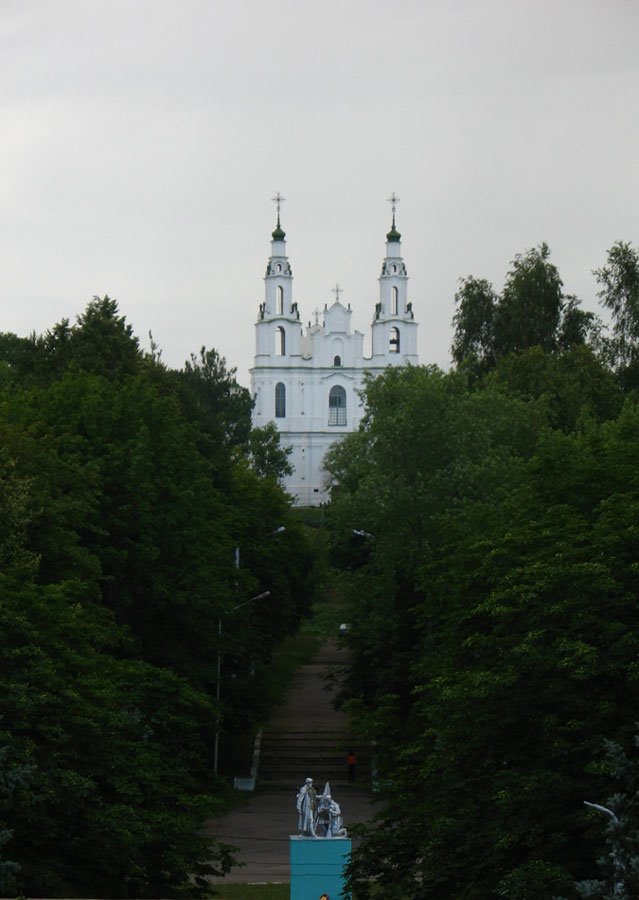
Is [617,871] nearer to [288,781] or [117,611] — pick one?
[117,611]

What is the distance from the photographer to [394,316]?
150m

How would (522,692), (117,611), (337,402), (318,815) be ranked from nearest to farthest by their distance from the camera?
(522,692) → (318,815) → (117,611) → (337,402)

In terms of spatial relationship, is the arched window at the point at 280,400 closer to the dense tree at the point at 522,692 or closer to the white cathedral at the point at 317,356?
the white cathedral at the point at 317,356

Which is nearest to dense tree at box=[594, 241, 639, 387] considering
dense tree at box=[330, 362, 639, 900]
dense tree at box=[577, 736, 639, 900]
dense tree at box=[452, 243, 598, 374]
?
dense tree at box=[452, 243, 598, 374]

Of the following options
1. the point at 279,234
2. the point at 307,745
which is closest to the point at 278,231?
the point at 279,234

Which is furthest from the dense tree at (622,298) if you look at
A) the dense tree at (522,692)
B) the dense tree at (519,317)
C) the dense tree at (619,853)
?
the dense tree at (619,853)

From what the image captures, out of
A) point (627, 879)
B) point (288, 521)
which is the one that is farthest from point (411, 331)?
point (627, 879)

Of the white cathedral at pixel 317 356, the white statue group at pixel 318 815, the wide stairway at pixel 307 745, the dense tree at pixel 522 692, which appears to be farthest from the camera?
the white cathedral at pixel 317 356

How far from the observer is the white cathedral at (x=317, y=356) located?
148500 mm

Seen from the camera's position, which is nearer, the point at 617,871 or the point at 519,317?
the point at 617,871

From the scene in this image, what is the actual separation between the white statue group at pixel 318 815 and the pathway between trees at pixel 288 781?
2.53 meters

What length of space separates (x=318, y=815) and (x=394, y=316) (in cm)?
11697

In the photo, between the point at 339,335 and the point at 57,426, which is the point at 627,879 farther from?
the point at 339,335

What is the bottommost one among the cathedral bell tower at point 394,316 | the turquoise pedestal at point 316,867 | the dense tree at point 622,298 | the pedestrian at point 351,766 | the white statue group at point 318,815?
the turquoise pedestal at point 316,867
